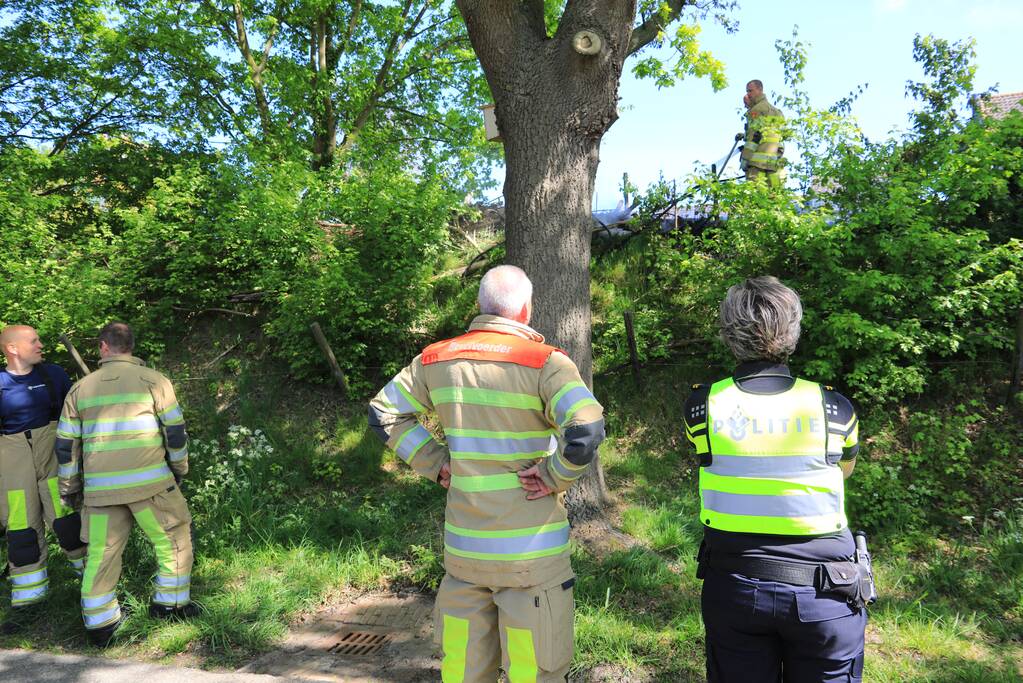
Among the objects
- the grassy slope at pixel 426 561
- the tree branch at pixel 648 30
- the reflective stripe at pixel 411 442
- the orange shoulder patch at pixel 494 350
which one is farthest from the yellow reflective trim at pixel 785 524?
the tree branch at pixel 648 30

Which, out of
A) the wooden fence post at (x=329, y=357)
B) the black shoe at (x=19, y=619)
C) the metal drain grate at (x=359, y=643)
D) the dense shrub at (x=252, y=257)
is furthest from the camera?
the dense shrub at (x=252, y=257)

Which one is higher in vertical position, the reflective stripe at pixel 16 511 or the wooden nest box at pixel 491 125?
→ the wooden nest box at pixel 491 125

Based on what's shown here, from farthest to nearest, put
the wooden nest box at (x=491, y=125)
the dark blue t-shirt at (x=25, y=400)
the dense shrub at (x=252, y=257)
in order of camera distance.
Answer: the dense shrub at (x=252, y=257) < the wooden nest box at (x=491, y=125) < the dark blue t-shirt at (x=25, y=400)

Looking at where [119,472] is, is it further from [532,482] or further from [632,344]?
[632,344]

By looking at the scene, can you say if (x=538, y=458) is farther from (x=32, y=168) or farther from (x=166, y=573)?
(x=32, y=168)

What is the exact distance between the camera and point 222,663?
3838 millimetres

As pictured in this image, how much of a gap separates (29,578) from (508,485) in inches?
155

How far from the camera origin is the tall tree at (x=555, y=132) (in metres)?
4.69

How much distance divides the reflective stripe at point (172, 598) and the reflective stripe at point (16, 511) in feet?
3.84

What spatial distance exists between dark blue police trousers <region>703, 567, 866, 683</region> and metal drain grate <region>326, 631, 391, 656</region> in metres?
2.44

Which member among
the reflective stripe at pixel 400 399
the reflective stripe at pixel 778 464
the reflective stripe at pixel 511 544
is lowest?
the reflective stripe at pixel 511 544

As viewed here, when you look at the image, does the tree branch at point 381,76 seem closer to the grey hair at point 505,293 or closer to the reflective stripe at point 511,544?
the grey hair at point 505,293

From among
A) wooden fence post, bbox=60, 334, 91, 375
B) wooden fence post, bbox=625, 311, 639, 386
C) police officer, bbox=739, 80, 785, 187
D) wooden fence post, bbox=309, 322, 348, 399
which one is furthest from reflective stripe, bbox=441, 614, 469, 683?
wooden fence post, bbox=60, 334, 91, 375

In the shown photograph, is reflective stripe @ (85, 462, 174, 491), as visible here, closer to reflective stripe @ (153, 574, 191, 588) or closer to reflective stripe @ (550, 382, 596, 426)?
reflective stripe @ (153, 574, 191, 588)
